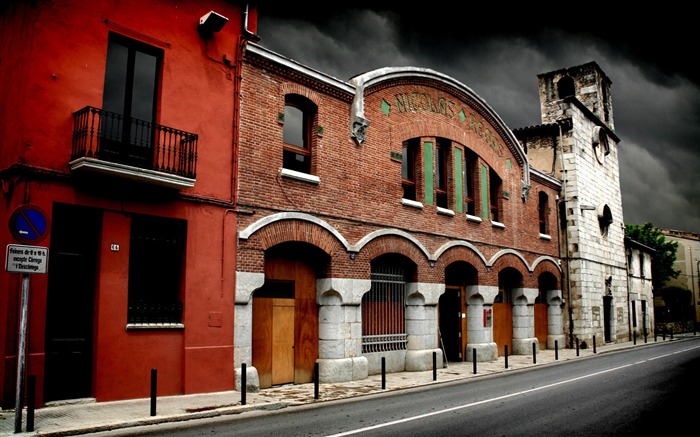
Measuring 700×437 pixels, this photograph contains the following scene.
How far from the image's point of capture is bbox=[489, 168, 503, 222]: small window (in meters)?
23.0

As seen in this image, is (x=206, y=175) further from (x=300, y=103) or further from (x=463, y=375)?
(x=463, y=375)

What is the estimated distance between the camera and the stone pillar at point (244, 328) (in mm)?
12477

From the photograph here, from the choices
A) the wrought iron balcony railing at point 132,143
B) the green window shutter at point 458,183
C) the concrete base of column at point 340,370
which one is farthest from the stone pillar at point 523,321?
the wrought iron balcony railing at point 132,143

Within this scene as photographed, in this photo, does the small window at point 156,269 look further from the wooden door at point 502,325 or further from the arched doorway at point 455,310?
the wooden door at point 502,325

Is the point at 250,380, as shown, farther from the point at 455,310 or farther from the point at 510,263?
the point at 510,263

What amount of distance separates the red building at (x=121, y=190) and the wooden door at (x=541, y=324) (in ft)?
57.4

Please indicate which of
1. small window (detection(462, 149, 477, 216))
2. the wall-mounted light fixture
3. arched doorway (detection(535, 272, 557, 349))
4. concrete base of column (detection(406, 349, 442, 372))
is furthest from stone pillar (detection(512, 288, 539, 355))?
the wall-mounted light fixture

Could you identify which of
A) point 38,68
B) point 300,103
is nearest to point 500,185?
point 300,103

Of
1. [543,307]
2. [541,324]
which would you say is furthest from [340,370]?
[543,307]

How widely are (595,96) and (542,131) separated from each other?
18.2 ft

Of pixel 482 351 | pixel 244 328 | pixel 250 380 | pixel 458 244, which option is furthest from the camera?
pixel 482 351

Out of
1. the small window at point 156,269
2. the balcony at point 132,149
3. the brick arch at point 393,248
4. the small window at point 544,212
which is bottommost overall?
the small window at point 156,269

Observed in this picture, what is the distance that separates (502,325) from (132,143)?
1702 cm

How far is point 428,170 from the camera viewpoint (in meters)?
19.1
